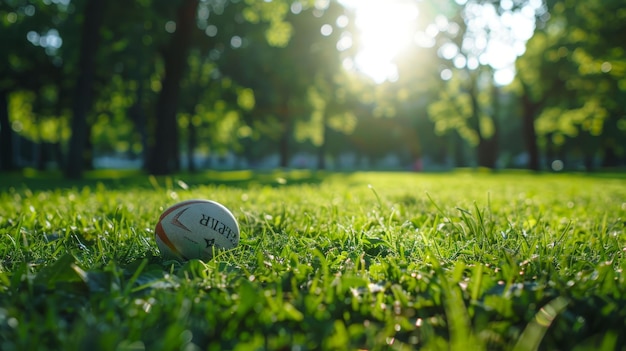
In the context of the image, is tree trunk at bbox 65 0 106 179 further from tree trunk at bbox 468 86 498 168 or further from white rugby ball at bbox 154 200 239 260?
tree trunk at bbox 468 86 498 168

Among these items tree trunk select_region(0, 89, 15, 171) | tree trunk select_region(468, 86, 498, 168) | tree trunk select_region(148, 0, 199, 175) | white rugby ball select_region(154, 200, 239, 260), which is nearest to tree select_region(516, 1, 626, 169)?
tree trunk select_region(468, 86, 498, 168)

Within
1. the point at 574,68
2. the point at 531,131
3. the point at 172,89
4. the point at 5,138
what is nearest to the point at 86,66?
the point at 172,89

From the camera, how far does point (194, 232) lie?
3012mm

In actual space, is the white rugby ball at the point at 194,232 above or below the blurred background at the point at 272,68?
below

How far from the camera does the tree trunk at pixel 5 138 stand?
1179 inches

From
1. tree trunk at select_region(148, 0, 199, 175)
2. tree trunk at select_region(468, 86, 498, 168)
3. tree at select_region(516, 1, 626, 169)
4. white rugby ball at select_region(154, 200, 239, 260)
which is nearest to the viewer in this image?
white rugby ball at select_region(154, 200, 239, 260)

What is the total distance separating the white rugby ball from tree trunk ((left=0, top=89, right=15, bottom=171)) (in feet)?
106

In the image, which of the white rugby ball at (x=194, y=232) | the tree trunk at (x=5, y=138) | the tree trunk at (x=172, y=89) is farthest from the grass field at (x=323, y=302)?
the tree trunk at (x=5, y=138)

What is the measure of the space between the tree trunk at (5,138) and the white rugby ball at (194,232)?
32398 millimetres

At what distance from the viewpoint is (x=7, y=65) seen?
2744 cm

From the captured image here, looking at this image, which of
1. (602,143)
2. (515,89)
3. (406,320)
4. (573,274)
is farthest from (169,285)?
(602,143)

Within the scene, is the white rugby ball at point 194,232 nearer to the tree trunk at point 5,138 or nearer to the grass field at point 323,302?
the grass field at point 323,302

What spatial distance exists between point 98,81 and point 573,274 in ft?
103

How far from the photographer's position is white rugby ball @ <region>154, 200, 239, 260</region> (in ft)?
9.74
